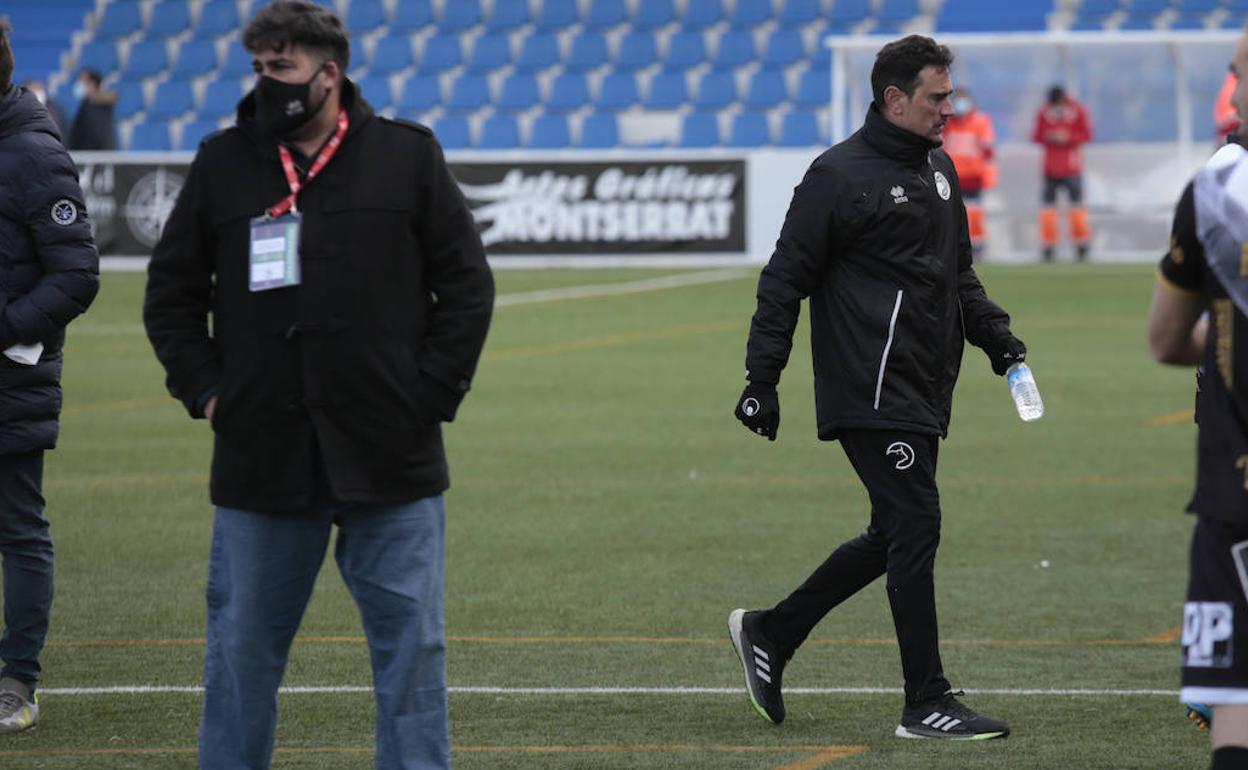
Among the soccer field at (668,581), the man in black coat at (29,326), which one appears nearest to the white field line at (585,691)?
the soccer field at (668,581)

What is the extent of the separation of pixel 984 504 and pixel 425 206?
278 inches

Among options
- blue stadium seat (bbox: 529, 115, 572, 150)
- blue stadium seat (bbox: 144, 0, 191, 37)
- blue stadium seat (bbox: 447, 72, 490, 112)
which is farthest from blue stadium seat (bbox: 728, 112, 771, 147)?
blue stadium seat (bbox: 144, 0, 191, 37)

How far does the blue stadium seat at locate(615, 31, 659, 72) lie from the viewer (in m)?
35.9

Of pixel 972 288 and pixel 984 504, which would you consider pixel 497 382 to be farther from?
pixel 972 288

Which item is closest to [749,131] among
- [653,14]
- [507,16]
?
[653,14]

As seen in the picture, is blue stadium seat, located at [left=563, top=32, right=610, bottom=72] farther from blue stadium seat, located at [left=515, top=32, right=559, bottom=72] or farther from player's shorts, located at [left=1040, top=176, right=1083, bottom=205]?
player's shorts, located at [left=1040, top=176, right=1083, bottom=205]

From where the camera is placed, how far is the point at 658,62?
1412 inches

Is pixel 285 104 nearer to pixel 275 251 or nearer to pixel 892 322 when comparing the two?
pixel 275 251

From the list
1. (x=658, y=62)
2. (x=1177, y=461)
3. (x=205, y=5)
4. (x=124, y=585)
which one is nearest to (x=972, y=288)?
(x=124, y=585)

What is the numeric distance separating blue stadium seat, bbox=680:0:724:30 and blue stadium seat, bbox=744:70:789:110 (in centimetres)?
188

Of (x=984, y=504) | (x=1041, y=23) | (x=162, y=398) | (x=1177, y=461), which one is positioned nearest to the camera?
(x=984, y=504)

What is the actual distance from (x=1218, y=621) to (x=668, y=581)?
17.5ft

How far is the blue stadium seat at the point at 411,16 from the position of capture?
1464 inches

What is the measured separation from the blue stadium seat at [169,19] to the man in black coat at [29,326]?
3185 cm
